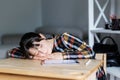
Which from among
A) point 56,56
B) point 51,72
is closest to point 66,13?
point 56,56

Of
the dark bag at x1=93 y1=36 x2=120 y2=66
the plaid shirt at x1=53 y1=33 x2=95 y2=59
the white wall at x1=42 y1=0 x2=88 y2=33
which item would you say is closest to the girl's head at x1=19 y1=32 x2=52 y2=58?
the plaid shirt at x1=53 y1=33 x2=95 y2=59

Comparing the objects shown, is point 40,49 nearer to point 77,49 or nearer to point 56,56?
point 56,56

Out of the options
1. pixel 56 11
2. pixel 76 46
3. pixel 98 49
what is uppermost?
pixel 56 11

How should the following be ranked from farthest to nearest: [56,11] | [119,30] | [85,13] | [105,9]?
[56,11] → [85,13] → [105,9] → [119,30]

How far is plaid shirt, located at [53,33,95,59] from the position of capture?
57.6 inches

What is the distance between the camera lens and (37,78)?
1.10m

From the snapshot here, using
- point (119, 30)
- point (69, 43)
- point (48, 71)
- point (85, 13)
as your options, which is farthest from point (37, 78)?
point (85, 13)

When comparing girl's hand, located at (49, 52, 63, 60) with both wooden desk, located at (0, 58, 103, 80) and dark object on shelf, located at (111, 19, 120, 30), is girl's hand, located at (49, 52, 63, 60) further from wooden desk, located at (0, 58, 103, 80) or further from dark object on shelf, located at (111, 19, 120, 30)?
dark object on shelf, located at (111, 19, 120, 30)

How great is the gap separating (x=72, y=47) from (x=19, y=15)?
6.19 feet

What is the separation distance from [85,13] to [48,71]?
77.3 inches

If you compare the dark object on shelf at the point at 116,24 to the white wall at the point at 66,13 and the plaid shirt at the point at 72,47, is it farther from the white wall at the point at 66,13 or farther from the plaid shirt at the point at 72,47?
the white wall at the point at 66,13

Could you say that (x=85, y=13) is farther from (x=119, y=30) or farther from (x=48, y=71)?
(x=48, y=71)

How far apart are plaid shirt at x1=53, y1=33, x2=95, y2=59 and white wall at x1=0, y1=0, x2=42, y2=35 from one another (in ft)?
5.35

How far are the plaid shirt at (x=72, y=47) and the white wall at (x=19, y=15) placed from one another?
64.2 inches
